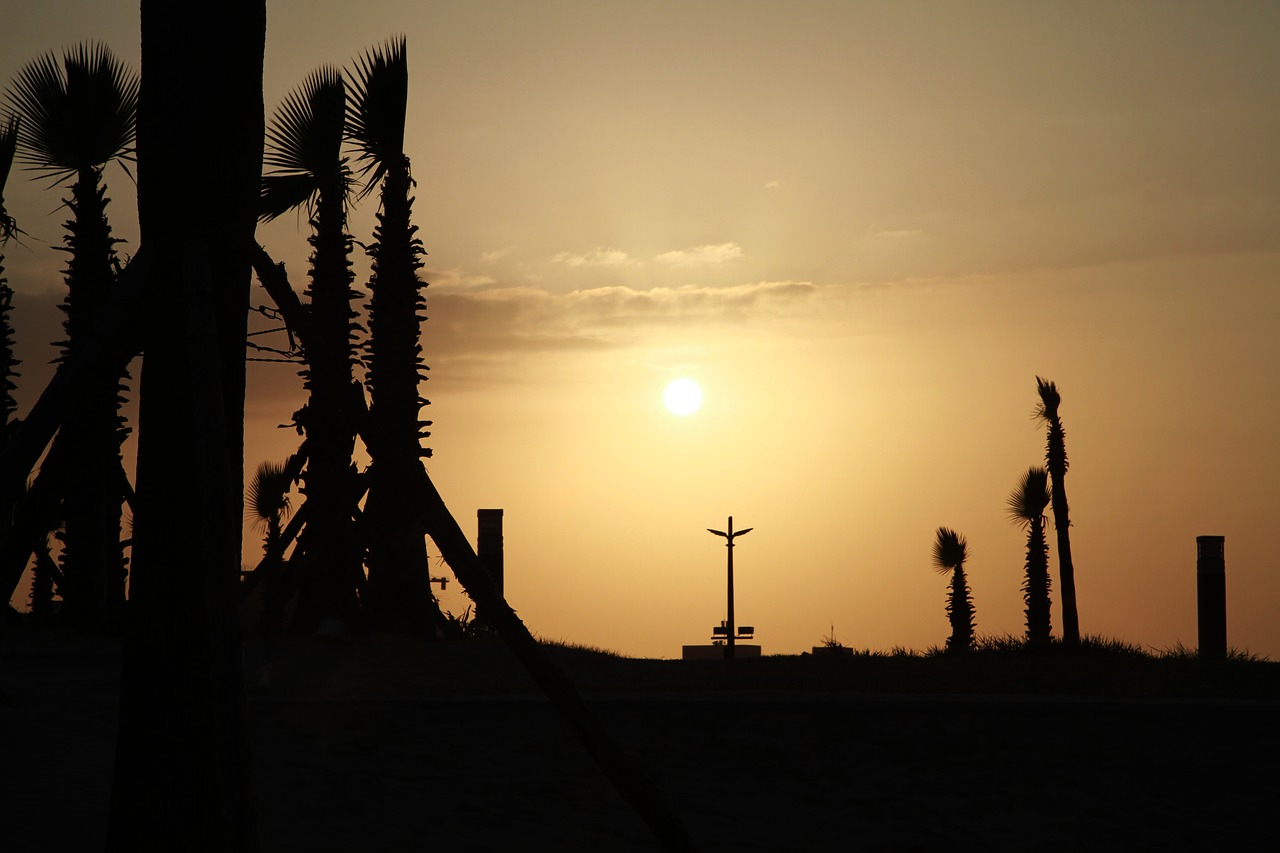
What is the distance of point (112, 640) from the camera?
69.4ft

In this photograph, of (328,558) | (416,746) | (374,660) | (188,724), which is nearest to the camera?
(188,724)

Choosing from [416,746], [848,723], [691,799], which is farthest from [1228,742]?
[416,746]

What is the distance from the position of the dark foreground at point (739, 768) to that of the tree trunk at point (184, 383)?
185 cm

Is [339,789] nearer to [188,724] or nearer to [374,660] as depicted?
[188,724]

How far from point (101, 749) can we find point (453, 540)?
5591mm

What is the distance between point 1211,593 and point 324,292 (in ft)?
53.7

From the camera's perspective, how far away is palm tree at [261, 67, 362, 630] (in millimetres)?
17875

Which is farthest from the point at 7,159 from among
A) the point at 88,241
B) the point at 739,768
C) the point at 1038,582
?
the point at 1038,582

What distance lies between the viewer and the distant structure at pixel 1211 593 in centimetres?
2000

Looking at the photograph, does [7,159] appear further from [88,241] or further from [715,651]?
[715,651]

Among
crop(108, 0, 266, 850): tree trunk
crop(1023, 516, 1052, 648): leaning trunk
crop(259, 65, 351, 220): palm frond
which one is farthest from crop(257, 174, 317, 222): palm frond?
crop(1023, 516, 1052, 648): leaning trunk

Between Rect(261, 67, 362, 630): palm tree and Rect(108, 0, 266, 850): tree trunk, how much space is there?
8.37 feet

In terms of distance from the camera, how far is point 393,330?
71.0ft

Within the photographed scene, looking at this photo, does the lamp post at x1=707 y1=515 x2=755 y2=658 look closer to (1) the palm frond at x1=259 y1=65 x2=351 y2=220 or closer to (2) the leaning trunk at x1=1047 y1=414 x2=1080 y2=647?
(2) the leaning trunk at x1=1047 y1=414 x2=1080 y2=647
